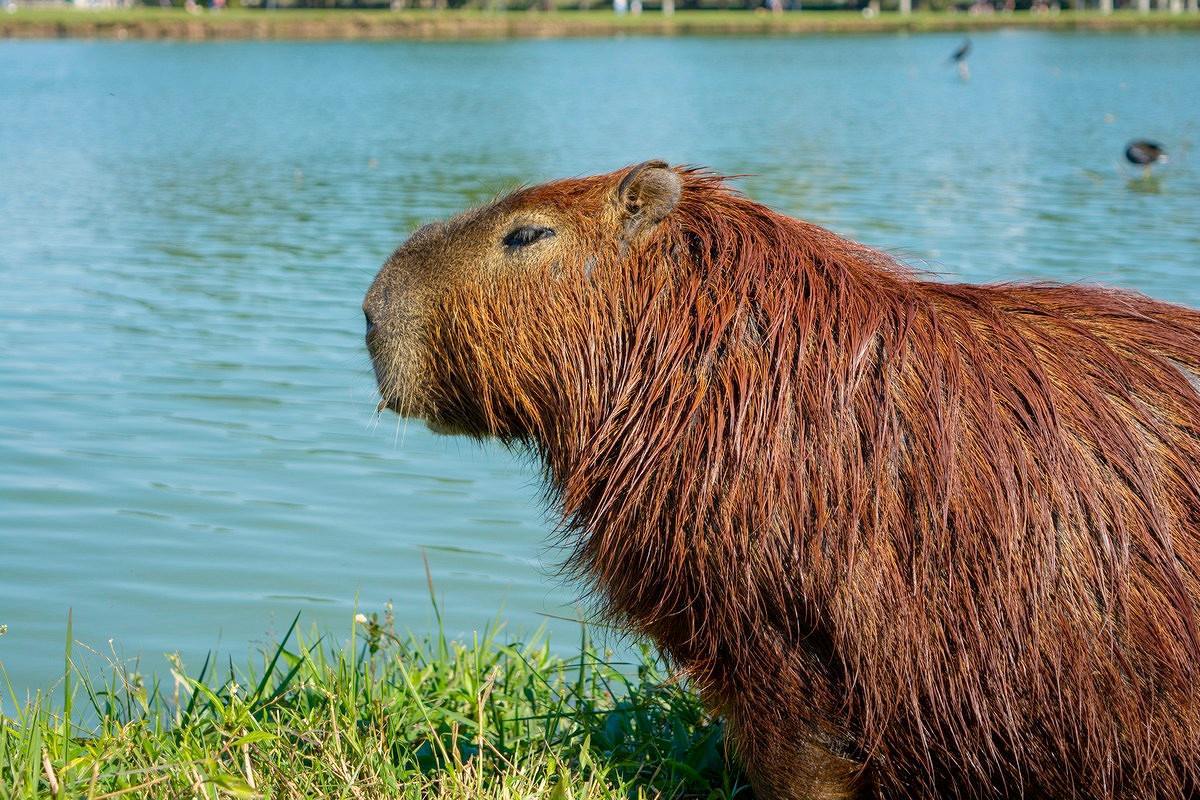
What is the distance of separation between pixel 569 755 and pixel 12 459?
15.3ft

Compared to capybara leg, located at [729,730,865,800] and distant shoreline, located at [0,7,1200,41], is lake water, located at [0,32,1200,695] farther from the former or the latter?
distant shoreline, located at [0,7,1200,41]

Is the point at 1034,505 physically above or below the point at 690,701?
above

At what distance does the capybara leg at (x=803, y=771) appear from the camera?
97.0 inches

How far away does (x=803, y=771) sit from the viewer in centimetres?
248

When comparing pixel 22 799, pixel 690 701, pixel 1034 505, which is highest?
pixel 1034 505

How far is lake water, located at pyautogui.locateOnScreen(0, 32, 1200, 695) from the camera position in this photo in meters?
5.53

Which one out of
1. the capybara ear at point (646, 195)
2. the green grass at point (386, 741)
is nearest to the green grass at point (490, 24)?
the green grass at point (386, 741)

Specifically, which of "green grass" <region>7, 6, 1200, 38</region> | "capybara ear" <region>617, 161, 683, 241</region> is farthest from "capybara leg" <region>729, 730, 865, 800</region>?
"green grass" <region>7, 6, 1200, 38</region>

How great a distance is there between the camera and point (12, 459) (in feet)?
22.0

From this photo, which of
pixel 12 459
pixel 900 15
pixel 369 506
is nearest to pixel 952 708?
pixel 369 506

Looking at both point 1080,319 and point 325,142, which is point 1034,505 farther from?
point 325,142

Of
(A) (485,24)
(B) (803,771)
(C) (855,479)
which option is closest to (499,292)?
(C) (855,479)

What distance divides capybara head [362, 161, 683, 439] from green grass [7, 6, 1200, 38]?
53346mm

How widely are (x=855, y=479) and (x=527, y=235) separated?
83cm
